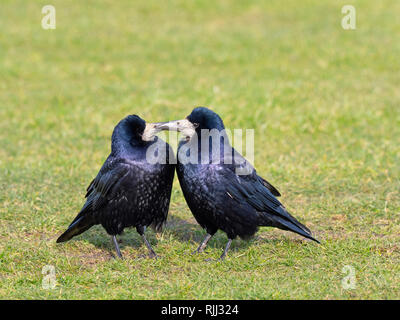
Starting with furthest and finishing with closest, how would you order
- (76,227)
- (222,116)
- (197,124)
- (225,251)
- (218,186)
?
(222,116), (76,227), (225,251), (197,124), (218,186)

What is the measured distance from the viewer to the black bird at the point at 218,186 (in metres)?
5.41

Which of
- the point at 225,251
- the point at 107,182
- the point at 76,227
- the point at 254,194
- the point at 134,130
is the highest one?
the point at 134,130

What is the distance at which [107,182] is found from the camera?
5.56 metres

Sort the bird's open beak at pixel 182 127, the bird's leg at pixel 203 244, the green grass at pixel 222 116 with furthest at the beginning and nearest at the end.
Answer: the bird's leg at pixel 203 244 → the bird's open beak at pixel 182 127 → the green grass at pixel 222 116

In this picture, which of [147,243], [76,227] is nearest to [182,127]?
[147,243]

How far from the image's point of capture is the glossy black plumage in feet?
17.7

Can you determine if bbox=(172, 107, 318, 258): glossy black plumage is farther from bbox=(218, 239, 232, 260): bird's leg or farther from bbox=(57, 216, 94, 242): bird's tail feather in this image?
bbox=(57, 216, 94, 242): bird's tail feather

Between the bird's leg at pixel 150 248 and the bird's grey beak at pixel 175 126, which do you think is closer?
the bird's grey beak at pixel 175 126

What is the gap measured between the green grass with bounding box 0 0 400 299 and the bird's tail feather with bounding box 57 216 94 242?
0.12 meters

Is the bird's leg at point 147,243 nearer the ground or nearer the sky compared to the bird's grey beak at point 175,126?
nearer the ground

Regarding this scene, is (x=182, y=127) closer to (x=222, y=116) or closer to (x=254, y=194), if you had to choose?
(x=254, y=194)

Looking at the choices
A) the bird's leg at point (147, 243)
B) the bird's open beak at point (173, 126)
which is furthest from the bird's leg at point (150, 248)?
the bird's open beak at point (173, 126)

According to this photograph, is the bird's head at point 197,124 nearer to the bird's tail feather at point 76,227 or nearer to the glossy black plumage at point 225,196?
the glossy black plumage at point 225,196

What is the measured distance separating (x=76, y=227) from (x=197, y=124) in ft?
4.38
